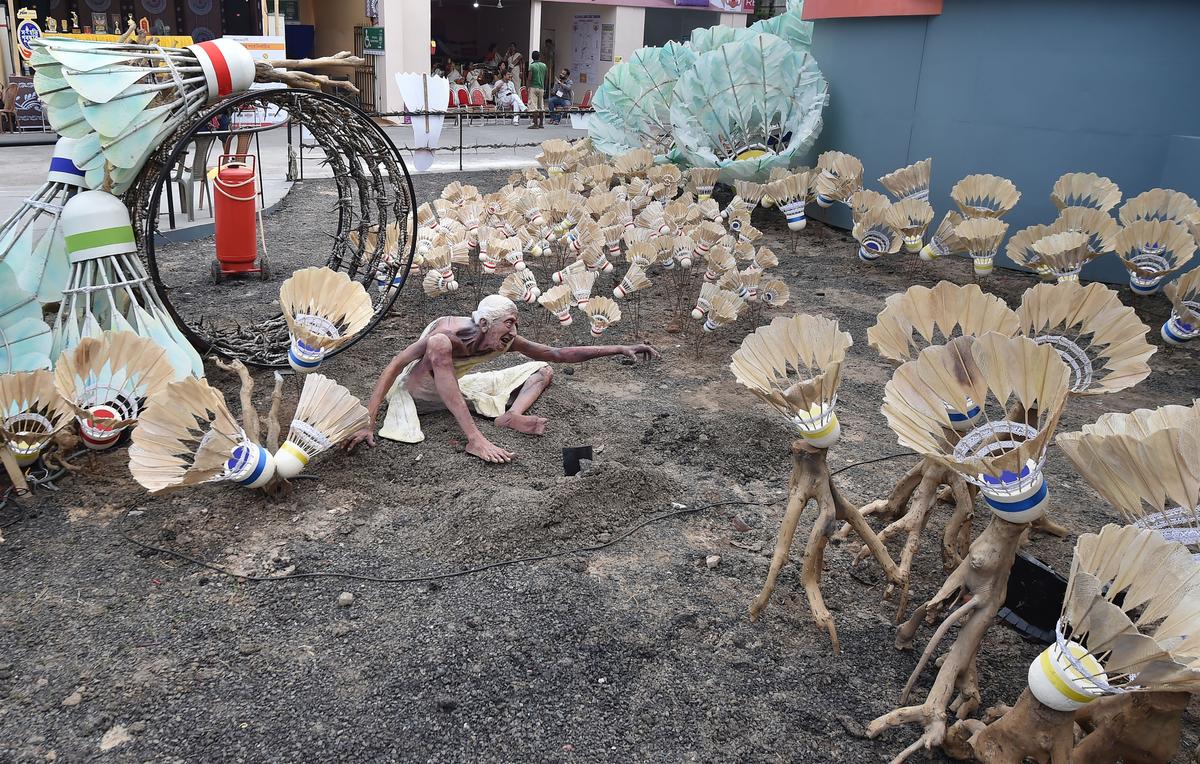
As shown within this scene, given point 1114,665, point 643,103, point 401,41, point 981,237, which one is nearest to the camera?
point 1114,665

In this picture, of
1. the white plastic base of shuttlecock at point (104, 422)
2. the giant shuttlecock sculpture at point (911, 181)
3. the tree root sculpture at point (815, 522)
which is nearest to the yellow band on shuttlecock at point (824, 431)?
the tree root sculpture at point (815, 522)

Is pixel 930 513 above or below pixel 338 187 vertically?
below

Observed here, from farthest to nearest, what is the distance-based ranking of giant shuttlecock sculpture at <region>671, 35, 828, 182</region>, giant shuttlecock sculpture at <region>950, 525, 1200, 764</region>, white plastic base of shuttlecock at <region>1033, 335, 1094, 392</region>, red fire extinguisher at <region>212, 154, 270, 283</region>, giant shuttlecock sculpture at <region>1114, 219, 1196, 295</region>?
giant shuttlecock sculpture at <region>671, 35, 828, 182</region>, red fire extinguisher at <region>212, 154, 270, 283</region>, giant shuttlecock sculpture at <region>1114, 219, 1196, 295</region>, white plastic base of shuttlecock at <region>1033, 335, 1094, 392</region>, giant shuttlecock sculpture at <region>950, 525, 1200, 764</region>

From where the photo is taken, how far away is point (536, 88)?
18.4 m

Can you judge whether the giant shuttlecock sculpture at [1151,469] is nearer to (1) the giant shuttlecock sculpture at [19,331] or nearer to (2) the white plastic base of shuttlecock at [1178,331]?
(2) the white plastic base of shuttlecock at [1178,331]

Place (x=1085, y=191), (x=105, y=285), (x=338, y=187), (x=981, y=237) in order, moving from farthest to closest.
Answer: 1. (x=1085, y=191)
2. (x=981, y=237)
3. (x=338, y=187)
4. (x=105, y=285)

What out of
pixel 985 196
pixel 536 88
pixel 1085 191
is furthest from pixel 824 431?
pixel 536 88

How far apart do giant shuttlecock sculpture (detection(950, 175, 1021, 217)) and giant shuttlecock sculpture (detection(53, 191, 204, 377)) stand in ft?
19.9

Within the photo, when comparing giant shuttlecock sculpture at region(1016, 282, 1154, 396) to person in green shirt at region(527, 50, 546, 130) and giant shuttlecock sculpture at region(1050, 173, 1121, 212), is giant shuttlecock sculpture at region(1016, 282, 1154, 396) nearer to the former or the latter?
giant shuttlecock sculpture at region(1050, 173, 1121, 212)

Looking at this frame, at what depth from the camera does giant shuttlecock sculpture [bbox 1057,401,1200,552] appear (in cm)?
211

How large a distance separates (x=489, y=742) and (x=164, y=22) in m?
17.0

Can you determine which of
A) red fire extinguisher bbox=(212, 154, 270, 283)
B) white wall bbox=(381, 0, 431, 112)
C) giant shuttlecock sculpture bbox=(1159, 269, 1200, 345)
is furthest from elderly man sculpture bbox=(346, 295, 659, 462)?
white wall bbox=(381, 0, 431, 112)

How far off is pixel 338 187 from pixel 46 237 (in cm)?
175

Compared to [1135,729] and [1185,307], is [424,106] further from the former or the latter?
[1135,729]
